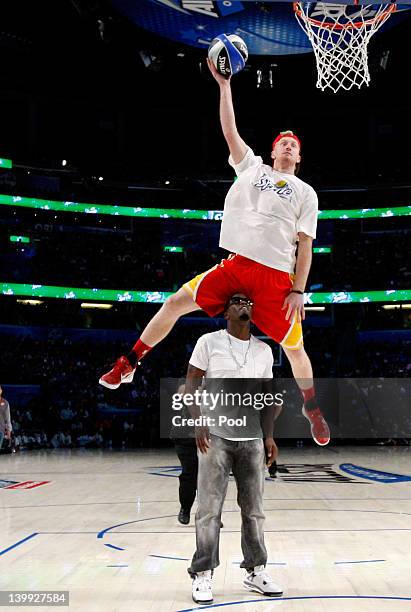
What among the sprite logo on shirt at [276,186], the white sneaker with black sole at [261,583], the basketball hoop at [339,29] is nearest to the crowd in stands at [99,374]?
the basketball hoop at [339,29]

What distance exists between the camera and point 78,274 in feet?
95.7

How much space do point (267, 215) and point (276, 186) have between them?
232 mm

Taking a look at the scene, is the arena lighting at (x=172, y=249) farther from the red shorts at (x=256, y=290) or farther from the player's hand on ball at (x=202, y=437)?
the red shorts at (x=256, y=290)

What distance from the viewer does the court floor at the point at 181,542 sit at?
579 centimetres

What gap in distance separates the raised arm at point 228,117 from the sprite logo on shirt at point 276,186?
261 millimetres

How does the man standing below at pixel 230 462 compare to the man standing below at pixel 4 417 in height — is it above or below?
above

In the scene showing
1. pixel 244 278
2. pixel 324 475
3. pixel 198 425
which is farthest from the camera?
pixel 324 475

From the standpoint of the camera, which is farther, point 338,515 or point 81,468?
point 81,468

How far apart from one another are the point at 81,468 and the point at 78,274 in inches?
511

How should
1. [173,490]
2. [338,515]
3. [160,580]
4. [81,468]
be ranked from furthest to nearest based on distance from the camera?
[81,468] → [173,490] → [338,515] → [160,580]

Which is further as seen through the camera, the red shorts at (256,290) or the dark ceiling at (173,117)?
the dark ceiling at (173,117)

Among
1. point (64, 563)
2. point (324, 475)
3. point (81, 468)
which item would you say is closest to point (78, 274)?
point (81, 468)

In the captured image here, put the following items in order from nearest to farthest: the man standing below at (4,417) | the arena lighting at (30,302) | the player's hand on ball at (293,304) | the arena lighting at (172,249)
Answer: the player's hand on ball at (293,304) → the man standing below at (4,417) → the arena lighting at (30,302) → the arena lighting at (172,249)

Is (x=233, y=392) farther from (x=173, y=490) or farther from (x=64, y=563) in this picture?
(x=173, y=490)
